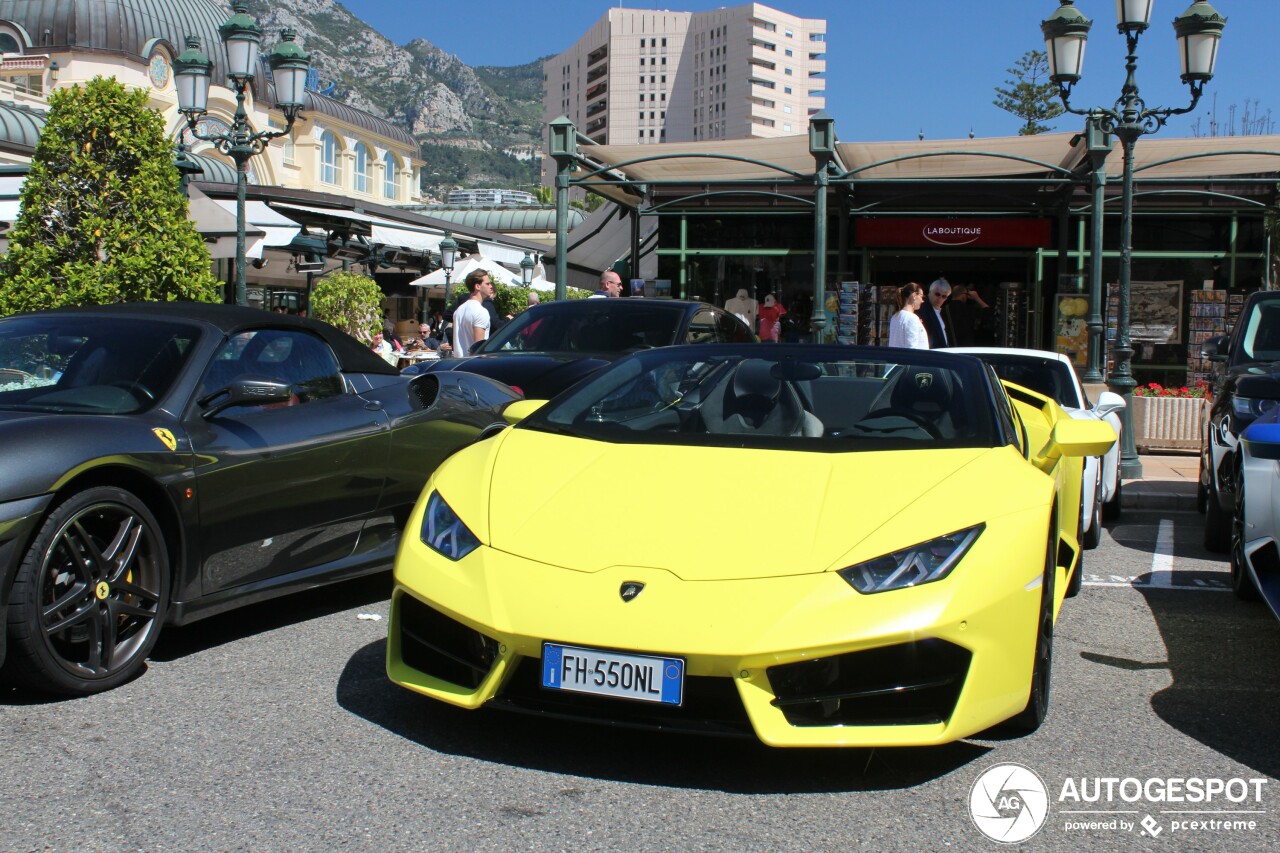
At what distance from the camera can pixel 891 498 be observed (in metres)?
3.88

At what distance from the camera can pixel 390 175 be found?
87.7m

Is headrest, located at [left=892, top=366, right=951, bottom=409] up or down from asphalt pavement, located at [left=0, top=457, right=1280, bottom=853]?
up

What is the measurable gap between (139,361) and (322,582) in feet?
3.77

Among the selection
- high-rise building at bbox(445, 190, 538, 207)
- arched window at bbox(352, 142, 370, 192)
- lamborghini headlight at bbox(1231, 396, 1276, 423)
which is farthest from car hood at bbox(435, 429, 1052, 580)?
high-rise building at bbox(445, 190, 538, 207)

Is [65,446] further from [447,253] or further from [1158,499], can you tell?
[447,253]

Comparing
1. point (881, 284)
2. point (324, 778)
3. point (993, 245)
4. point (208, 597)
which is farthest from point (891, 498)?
point (881, 284)

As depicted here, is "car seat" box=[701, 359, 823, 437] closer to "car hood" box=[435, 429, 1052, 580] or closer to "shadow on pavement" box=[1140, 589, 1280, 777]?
"car hood" box=[435, 429, 1052, 580]

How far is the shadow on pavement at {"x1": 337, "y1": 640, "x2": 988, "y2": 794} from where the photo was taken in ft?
11.8

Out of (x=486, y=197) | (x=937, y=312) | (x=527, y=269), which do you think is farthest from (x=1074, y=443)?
(x=486, y=197)

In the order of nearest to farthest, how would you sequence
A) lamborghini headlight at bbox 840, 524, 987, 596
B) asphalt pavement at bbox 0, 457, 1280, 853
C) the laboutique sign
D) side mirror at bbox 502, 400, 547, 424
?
asphalt pavement at bbox 0, 457, 1280, 853 < lamborghini headlight at bbox 840, 524, 987, 596 < side mirror at bbox 502, 400, 547, 424 < the laboutique sign

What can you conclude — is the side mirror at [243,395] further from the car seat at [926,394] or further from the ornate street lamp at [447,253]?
the ornate street lamp at [447,253]

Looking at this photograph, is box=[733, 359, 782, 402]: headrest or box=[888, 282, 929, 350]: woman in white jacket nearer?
box=[733, 359, 782, 402]: headrest

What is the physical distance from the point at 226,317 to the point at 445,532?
1941mm

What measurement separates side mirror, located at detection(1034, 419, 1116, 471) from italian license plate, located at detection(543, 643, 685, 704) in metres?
1.84
